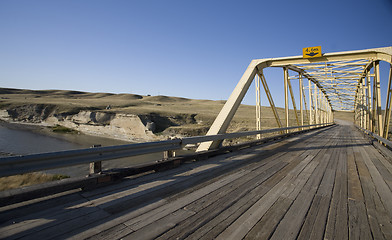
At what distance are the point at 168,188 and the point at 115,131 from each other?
112 feet

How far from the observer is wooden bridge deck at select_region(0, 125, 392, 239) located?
2.04 meters

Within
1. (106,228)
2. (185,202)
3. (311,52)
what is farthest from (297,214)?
(311,52)

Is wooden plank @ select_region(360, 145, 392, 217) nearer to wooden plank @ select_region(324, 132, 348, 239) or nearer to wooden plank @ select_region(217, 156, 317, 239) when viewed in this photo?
wooden plank @ select_region(324, 132, 348, 239)

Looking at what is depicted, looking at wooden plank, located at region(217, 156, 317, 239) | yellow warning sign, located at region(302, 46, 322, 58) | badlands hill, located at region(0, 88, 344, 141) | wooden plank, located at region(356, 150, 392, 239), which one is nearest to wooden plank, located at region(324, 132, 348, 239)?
wooden plank, located at region(356, 150, 392, 239)

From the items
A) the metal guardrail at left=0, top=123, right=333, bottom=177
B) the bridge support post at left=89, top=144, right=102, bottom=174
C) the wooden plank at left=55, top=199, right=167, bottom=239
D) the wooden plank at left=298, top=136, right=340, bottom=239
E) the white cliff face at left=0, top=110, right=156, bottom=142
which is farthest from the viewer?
the white cliff face at left=0, top=110, right=156, bottom=142

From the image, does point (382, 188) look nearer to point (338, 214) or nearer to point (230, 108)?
point (338, 214)

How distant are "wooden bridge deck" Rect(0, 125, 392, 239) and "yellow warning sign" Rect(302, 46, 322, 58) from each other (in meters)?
6.97

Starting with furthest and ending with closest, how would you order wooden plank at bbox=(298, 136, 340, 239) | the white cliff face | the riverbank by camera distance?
the white cliff face < the riverbank < wooden plank at bbox=(298, 136, 340, 239)

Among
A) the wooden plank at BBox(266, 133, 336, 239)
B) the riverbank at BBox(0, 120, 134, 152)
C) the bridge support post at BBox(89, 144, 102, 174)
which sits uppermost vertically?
the bridge support post at BBox(89, 144, 102, 174)

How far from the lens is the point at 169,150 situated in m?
4.58

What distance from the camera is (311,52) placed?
30.6 feet

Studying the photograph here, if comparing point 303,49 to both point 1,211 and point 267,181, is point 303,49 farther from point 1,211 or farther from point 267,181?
point 1,211

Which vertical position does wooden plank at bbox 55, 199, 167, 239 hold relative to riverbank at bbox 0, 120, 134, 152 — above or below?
above

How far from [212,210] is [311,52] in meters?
9.91
